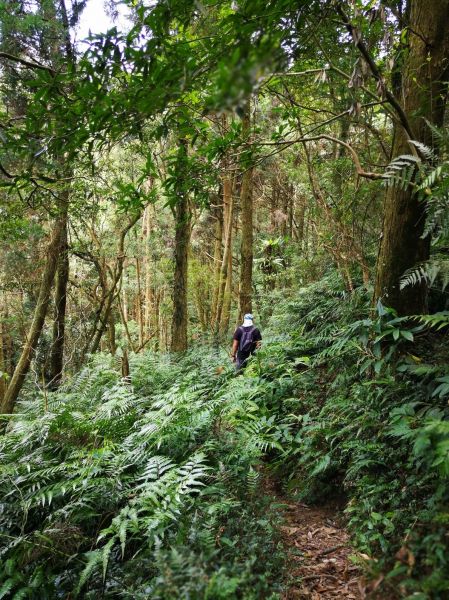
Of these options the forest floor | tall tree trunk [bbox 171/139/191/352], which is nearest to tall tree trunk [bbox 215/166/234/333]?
tall tree trunk [bbox 171/139/191/352]

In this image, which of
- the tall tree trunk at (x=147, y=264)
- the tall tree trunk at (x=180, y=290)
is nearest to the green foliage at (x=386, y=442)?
the tall tree trunk at (x=180, y=290)

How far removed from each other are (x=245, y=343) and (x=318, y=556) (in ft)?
16.1

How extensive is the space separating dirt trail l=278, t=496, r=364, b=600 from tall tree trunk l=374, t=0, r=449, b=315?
2204 millimetres

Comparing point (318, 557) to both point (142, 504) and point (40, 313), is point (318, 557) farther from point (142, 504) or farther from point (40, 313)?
point (40, 313)

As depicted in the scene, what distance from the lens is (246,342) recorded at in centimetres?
814

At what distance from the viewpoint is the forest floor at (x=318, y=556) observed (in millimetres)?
2939

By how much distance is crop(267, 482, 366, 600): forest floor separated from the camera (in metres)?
2.94

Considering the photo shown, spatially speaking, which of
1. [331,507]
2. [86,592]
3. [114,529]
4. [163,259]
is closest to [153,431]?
[114,529]

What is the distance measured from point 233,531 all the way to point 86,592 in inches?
51.5

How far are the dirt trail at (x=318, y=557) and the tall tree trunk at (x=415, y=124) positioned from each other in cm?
220

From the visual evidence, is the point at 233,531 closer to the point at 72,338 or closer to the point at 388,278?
the point at 388,278

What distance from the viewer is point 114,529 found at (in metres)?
3.38

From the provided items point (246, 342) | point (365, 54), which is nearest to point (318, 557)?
point (365, 54)

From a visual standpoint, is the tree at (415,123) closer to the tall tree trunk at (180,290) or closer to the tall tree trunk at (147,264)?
the tall tree trunk at (180,290)
